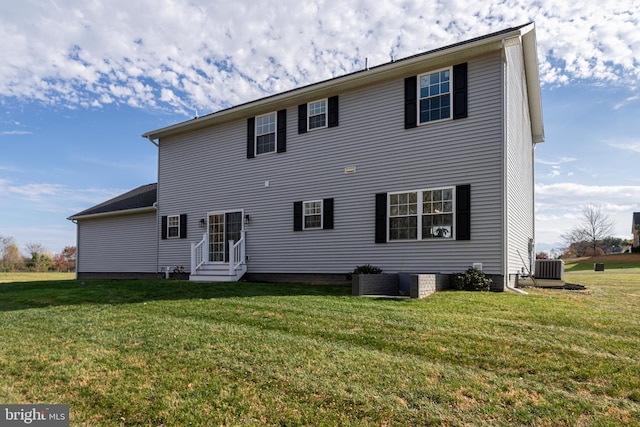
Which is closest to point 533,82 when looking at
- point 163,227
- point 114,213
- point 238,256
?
point 238,256

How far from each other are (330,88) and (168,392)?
9829 mm

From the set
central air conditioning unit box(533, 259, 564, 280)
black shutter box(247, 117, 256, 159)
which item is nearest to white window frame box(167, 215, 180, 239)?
black shutter box(247, 117, 256, 159)

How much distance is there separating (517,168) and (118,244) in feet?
50.6

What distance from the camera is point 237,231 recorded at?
46.0 feet

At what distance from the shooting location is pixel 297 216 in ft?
41.4

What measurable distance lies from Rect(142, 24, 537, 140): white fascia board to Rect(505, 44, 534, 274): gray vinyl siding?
2.97 feet

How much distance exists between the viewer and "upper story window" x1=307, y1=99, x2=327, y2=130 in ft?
40.9

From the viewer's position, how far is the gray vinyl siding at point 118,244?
16781 millimetres

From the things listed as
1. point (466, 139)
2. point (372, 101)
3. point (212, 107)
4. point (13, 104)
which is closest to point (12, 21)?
point (13, 104)

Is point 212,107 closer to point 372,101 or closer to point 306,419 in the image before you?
point 372,101

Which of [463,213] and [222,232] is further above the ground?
[463,213]

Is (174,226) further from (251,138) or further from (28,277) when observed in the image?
(28,277)

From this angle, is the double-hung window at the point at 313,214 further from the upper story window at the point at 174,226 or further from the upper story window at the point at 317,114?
the upper story window at the point at 174,226

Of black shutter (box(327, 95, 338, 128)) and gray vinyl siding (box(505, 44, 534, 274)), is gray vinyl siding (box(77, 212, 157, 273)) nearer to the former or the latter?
black shutter (box(327, 95, 338, 128))
